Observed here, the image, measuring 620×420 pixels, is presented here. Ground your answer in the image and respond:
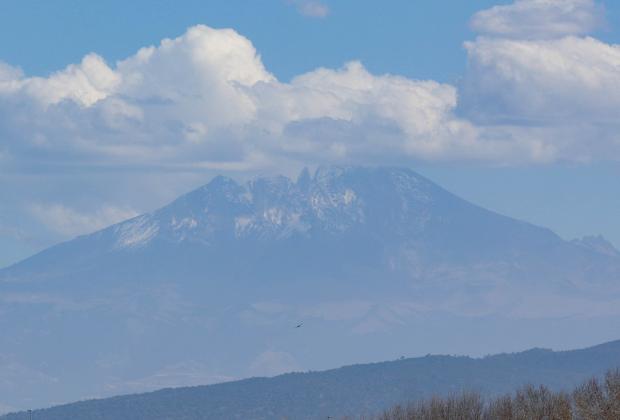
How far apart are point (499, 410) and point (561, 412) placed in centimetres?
1207

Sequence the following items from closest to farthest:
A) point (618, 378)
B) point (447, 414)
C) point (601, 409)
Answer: point (601, 409), point (618, 378), point (447, 414)

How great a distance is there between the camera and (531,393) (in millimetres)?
119812

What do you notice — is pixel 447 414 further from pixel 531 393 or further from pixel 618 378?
pixel 618 378

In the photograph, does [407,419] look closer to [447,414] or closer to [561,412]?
[447,414]

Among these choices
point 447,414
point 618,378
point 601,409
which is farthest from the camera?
point 447,414

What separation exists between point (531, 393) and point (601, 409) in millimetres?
20927

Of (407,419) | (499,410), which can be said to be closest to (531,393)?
(499,410)

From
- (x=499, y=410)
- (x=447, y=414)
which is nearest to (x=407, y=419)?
(x=447, y=414)

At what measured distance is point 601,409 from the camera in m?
99.0

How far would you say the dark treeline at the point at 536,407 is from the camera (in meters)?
102

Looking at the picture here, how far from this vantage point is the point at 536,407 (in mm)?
114625

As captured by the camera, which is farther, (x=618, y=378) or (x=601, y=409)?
(x=618, y=378)

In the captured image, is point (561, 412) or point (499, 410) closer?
point (561, 412)

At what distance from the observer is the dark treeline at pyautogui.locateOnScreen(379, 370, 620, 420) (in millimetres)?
101688
